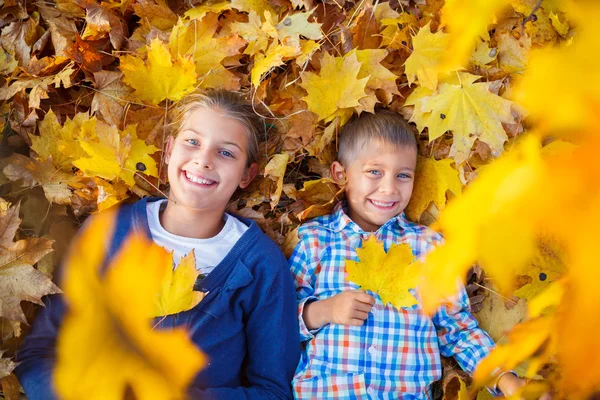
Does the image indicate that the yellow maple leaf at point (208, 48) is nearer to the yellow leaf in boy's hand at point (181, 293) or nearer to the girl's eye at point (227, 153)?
the girl's eye at point (227, 153)

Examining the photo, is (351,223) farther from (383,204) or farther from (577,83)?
(577,83)

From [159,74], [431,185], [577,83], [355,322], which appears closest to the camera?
[577,83]

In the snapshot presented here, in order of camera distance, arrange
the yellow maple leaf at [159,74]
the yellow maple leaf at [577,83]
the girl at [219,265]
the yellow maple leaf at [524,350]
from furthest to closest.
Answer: the yellow maple leaf at [159,74], the girl at [219,265], the yellow maple leaf at [524,350], the yellow maple leaf at [577,83]

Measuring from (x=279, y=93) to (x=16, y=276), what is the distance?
97cm

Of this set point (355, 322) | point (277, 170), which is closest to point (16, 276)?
point (277, 170)

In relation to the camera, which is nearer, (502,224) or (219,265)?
(502,224)

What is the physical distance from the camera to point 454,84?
1774 millimetres

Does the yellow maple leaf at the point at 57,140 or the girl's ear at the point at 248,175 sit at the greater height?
the girl's ear at the point at 248,175

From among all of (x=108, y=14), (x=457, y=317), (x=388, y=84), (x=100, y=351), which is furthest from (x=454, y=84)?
(x=100, y=351)

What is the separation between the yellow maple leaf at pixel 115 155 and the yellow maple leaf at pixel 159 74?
0.45 ft

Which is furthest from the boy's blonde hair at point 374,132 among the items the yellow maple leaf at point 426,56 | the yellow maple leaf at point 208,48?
the yellow maple leaf at point 208,48

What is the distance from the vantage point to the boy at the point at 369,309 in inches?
65.2

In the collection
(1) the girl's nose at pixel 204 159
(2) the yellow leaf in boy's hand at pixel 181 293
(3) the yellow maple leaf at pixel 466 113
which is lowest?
(2) the yellow leaf in boy's hand at pixel 181 293

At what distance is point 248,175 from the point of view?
1826mm
